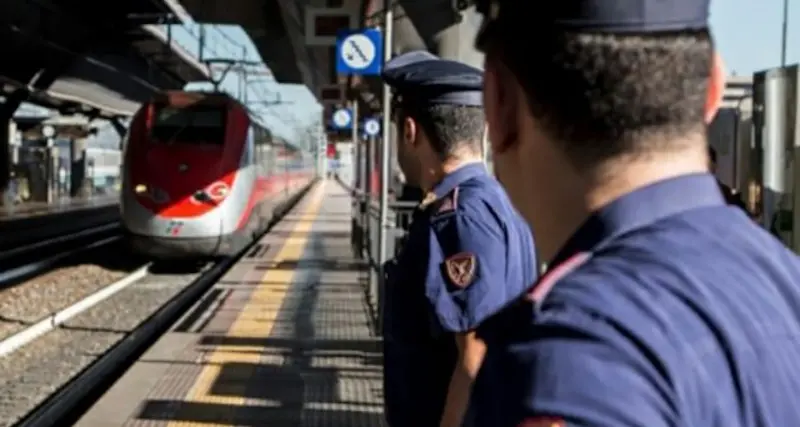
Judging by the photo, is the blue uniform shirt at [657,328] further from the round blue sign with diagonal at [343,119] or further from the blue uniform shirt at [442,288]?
the round blue sign with diagonal at [343,119]

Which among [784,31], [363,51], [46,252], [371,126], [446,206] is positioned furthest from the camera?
[46,252]

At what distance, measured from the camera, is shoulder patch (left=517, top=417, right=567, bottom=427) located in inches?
44.6

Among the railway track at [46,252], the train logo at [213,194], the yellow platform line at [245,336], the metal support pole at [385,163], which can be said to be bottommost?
the railway track at [46,252]

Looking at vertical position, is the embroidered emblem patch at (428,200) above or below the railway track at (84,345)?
above

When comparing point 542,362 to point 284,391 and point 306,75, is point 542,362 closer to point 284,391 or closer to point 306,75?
point 284,391

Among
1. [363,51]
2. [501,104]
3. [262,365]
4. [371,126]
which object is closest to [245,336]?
[262,365]

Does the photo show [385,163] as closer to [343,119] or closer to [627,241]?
[627,241]

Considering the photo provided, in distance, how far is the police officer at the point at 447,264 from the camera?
2.72 meters

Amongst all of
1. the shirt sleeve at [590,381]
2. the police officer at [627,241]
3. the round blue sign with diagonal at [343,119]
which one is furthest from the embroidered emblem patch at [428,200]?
the round blue sign with diagonal at [343,119]

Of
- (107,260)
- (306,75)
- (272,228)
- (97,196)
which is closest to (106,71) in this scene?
(306,75)

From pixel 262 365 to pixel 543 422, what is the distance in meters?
8.50

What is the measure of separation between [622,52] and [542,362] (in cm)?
37

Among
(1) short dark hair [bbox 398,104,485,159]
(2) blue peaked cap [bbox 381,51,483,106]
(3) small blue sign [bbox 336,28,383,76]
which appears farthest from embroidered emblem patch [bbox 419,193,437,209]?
(3) small blue sign [bbox 336,28,383,76]

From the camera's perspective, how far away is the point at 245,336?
11.0 m
